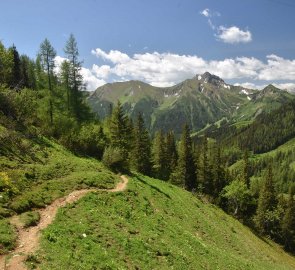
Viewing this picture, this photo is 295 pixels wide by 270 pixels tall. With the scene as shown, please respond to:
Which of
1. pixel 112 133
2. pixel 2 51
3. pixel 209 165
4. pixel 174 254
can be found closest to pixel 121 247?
pixel 174 254

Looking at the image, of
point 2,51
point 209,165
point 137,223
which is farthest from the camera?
point 209,165

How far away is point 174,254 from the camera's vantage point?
78.5ft

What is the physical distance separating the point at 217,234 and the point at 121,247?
22349 millimetres

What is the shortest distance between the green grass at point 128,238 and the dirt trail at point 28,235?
541mm

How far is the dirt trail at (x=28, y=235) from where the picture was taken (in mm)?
15539

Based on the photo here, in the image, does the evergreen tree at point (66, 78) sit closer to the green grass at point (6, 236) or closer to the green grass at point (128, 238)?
the green grass at point (128, 238)

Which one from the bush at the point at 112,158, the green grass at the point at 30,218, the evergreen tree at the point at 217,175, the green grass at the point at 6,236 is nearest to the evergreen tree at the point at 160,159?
the evergreen tree at the point at 217,175

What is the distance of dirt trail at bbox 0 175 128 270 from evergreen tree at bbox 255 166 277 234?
61.2 m

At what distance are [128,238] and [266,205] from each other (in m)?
67.4

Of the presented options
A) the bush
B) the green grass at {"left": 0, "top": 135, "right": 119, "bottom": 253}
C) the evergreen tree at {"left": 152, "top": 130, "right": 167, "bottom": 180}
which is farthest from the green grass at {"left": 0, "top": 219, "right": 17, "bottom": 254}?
the evergreen tree at {"left": 152, "top": 130, "right": 167, "bottom": 180}

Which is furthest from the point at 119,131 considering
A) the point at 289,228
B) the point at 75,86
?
the point at 289,228

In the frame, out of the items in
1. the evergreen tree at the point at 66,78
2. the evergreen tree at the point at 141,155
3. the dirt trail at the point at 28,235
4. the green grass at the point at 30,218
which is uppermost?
the evergreen tree at the point at 66,78

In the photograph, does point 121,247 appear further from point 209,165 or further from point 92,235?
point 209,165

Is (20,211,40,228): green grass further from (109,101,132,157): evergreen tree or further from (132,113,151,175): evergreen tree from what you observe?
(132,113,151,175): evergreen tree
